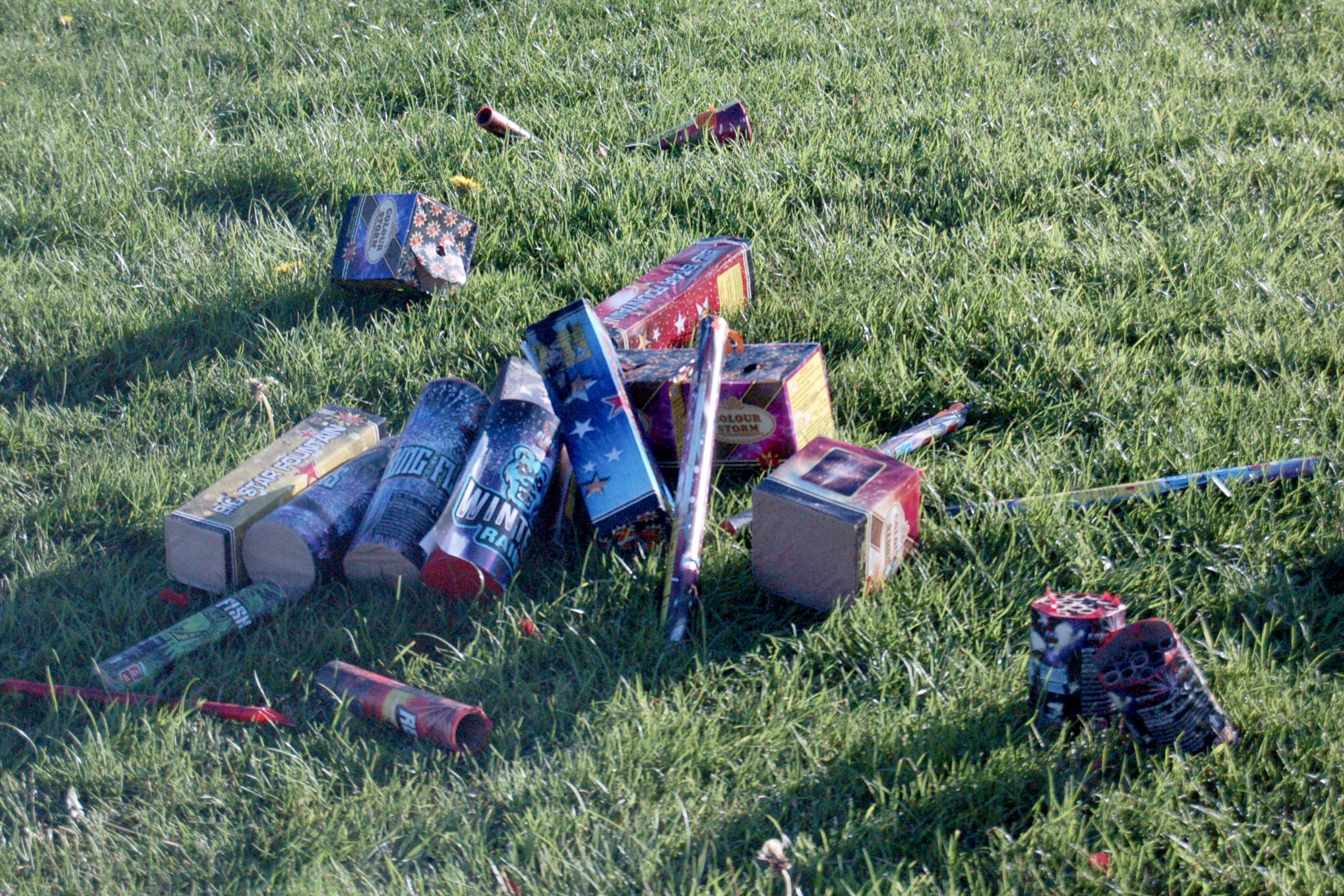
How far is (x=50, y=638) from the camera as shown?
2.43 meters

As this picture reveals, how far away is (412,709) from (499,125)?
9.12 feet

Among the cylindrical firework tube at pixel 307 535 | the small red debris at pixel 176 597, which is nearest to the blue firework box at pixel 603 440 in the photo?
the cylindrical firework tube at pixel 307 535

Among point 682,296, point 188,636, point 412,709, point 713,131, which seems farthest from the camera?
point 713,131

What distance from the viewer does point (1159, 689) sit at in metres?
1.90

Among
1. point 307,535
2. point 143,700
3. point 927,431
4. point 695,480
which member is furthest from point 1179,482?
point 143,700

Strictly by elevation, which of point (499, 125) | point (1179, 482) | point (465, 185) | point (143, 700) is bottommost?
point (143, 700)

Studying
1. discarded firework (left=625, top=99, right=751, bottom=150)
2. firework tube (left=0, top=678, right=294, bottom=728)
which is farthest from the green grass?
discarded firework (left=625, top=99, right=751, bottom=150)

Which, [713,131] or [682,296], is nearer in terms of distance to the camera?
[682,296]

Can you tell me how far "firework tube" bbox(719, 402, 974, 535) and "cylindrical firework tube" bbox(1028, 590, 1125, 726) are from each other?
0.76m

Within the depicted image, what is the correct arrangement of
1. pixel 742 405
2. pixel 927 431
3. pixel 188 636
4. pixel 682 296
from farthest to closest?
pixel 682 296, pixel 927 431, pixel 742 405, pixel 188 636

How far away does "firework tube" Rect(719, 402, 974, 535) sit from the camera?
280cm

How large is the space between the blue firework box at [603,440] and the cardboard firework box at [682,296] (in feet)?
1.23

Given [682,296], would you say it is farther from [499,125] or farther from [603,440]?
[499,125]

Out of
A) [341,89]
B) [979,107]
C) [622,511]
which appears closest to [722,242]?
[622,511]
